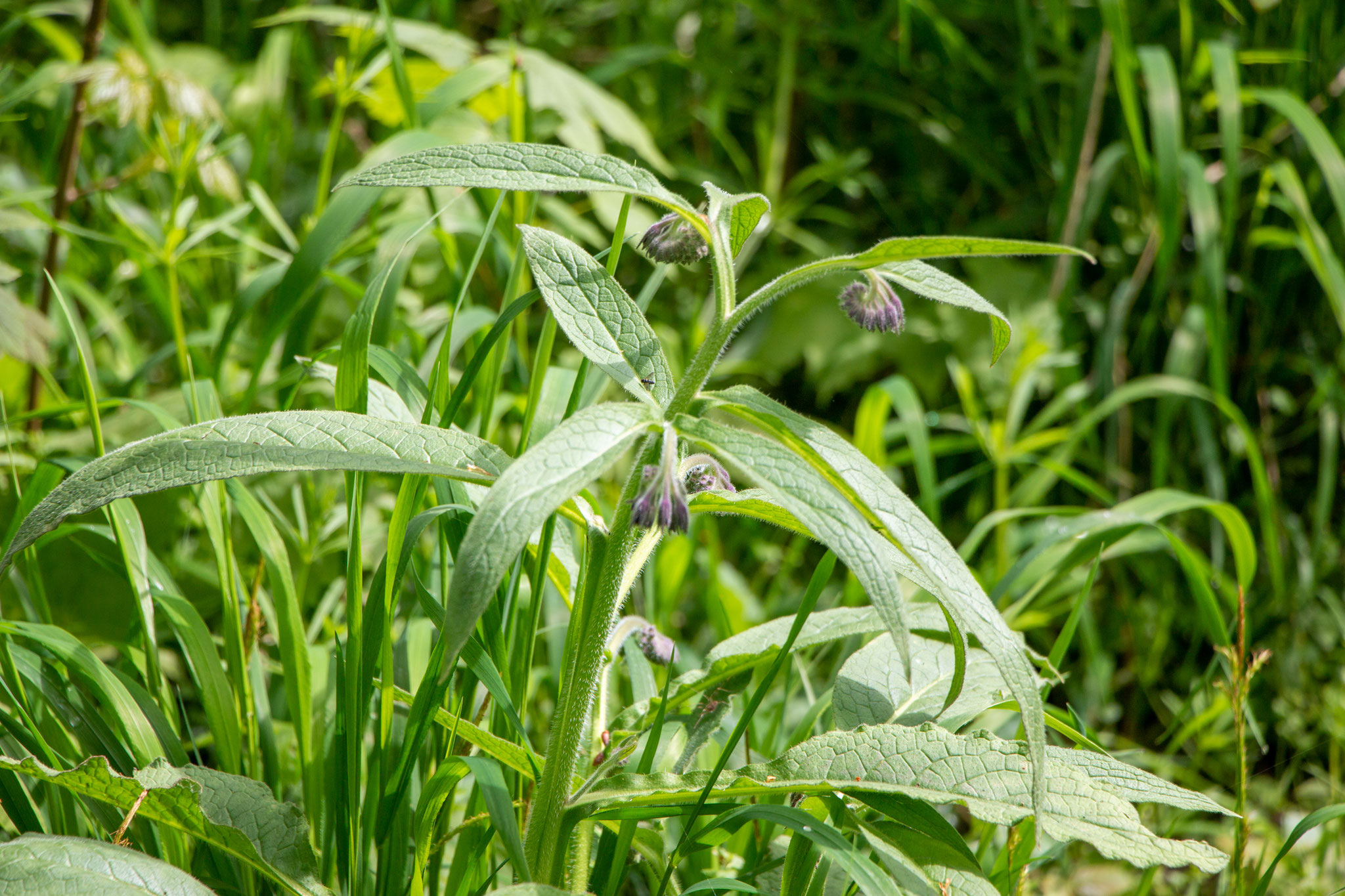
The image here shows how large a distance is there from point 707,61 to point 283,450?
262 centimetres

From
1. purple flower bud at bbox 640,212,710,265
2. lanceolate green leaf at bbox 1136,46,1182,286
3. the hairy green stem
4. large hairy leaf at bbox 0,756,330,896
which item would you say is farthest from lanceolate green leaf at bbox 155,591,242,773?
lanceolate green leaf at bbox 1136,46,1182,286

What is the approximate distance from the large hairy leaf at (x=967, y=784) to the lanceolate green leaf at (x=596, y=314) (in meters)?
0.36

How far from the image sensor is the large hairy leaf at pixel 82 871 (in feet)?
2.58

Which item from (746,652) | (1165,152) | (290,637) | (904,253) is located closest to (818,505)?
(904,253)

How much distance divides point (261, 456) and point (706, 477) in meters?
0.44

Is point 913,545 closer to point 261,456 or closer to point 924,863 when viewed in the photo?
point 924,863

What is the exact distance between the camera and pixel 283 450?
806 millimetres

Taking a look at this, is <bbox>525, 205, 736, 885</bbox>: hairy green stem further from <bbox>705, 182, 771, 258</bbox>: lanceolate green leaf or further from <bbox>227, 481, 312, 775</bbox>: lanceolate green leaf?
<bbox>227, 481, 312, 775</bbox>: lanceolate green leaf

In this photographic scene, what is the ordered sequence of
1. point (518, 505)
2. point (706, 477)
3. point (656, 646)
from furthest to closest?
point (656, 646) < point (706, 477) < point (518, 505)

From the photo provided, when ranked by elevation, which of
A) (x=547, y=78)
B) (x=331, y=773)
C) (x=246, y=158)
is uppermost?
(x=547, y=78)

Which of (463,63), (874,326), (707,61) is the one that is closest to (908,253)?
(874,326)

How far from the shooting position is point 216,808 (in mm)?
992

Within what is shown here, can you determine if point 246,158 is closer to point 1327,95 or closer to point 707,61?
point 707,61

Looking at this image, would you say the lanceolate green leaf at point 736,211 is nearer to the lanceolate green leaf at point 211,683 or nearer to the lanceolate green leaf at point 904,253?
the lanceolate green leaf at point 904,253
